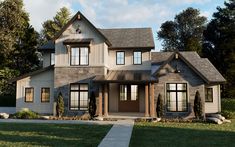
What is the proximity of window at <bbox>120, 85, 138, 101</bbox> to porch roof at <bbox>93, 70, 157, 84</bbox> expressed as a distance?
1.47 meters

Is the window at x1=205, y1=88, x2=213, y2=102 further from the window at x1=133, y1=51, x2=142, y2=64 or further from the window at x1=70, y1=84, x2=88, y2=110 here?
the window at x1=70, y1=84, x2=88, y2=110

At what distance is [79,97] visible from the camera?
25594mm

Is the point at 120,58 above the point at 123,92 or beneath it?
above

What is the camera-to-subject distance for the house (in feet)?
82.0

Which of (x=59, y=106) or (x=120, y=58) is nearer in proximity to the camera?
(x=59, y=106)

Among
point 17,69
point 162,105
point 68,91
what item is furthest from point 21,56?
point 162,105

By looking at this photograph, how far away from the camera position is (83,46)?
1013 inches

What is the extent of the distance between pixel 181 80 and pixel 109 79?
5.73 metres

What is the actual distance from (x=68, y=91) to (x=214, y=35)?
107 ft

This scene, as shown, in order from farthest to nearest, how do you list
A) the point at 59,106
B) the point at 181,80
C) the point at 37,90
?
1. the point at 37,90
2. the point at 181,80
3. the point at 59,106

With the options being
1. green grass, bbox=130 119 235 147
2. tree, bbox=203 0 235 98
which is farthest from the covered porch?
tree, bbox=203 0 235 98

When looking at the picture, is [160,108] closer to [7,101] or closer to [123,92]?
[123,92]

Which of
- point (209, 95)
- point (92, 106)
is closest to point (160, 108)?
point (92, 106)

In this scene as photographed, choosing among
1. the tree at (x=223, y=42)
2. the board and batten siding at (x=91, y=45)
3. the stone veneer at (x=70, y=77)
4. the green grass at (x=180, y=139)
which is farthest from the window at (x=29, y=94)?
the tree at (x=223, y=42)
